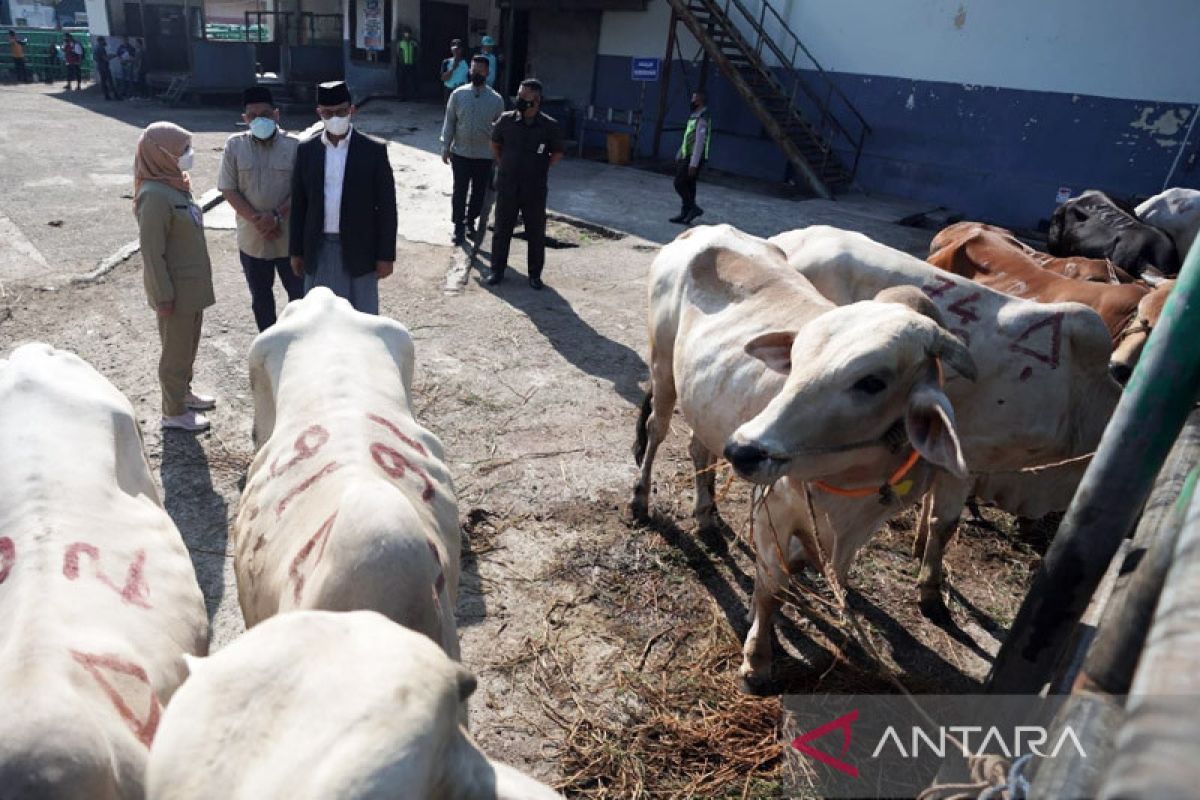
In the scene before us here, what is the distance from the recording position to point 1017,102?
44.6 feet

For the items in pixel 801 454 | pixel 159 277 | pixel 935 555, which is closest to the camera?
pixel 801 454

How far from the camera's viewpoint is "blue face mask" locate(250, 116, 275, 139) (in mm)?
5152

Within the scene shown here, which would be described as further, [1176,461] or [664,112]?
[664,112]

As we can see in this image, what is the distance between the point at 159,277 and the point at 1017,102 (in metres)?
13.8

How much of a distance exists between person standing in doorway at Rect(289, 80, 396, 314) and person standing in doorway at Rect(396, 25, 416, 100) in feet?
56.6

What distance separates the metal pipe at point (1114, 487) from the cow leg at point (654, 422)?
119 inches

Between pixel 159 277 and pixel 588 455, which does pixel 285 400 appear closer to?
pixel 159 277

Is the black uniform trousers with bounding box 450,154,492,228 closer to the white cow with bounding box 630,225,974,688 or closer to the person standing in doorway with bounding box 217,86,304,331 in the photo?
the person standing in doorway with bounding box 217,86,304,331

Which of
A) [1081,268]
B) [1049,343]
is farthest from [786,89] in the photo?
[1049,343]

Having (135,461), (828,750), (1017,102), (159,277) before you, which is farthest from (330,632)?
(1017,102)

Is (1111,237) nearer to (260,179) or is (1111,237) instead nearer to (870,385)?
(870,385)

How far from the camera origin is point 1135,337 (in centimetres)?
466

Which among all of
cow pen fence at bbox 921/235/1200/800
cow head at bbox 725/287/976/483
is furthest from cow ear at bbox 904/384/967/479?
cow pen fence at bbox 921/235/1200/800

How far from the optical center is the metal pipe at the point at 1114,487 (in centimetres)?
137
